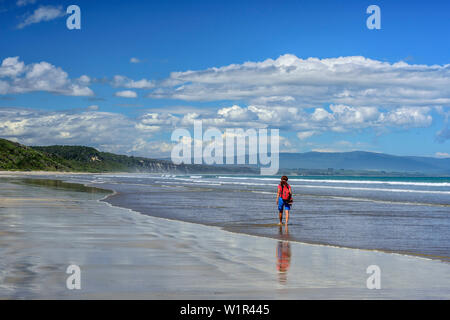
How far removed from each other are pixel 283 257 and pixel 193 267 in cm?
277

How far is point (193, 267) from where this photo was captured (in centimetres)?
1151

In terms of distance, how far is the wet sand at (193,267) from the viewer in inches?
360

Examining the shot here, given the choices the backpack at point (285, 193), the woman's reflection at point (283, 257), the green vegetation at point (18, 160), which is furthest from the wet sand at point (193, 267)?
the green vegetation at point (18, 160)

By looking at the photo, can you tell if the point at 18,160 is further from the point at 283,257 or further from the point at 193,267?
the point at 193,267

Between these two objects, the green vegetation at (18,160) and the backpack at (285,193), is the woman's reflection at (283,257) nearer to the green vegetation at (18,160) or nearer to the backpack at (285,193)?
the backpack at (285,193)

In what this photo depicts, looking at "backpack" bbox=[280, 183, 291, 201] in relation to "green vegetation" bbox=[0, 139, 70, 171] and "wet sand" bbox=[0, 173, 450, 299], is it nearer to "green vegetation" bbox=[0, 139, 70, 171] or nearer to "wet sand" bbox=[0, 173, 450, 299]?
"wet sand" bbox=[0, 173, 450, 299]

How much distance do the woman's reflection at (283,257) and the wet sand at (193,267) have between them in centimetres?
2

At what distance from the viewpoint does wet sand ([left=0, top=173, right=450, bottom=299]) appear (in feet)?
30.0

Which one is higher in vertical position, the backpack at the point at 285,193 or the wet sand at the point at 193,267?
the backpack at the point at 285,193

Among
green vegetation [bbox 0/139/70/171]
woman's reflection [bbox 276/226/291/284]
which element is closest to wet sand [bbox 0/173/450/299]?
woman's reflection [bbox 276/226/291/284]

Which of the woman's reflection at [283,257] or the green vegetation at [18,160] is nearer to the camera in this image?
the woman's reflection at [283,257]

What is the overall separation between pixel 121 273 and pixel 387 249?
797cm

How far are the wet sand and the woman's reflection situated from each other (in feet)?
0.08
